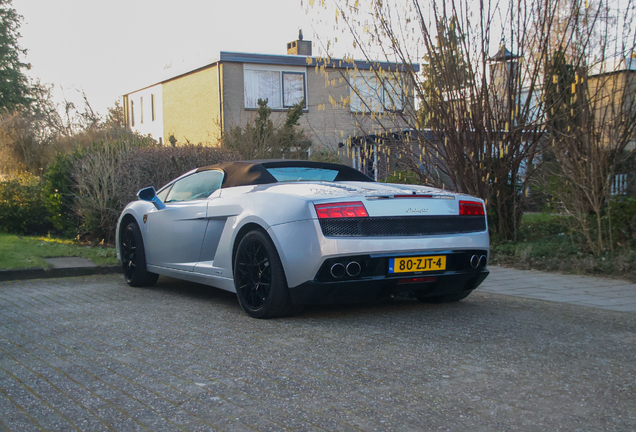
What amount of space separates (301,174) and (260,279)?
1343 mm

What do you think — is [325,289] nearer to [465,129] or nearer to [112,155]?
[465,129]

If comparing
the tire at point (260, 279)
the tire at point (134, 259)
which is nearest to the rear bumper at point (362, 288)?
the tire at point (260, 279)

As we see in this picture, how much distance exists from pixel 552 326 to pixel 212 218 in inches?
119

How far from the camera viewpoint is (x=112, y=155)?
36.6ft

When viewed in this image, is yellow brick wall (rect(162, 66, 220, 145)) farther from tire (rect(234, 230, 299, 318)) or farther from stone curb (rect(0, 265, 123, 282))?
tire (rect(234, 230, 299, 318))

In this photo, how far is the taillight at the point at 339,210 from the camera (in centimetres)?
464

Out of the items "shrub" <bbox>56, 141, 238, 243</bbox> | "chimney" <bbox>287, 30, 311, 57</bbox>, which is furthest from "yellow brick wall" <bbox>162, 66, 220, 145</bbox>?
"shrub" <bbox>56, 141, 238, 243</bbox>

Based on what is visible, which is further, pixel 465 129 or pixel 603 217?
pixel 465 129

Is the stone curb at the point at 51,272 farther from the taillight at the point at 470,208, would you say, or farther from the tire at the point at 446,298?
the taillight at the point at 470,208

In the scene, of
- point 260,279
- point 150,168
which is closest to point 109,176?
point 150,168

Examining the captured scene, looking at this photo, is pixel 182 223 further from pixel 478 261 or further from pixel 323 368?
pixel 323 368

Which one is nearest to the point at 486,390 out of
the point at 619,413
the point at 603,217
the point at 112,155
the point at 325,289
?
the point at 619,413

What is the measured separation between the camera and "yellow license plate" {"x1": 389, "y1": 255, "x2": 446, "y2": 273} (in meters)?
4.74

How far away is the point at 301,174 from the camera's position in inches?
234
